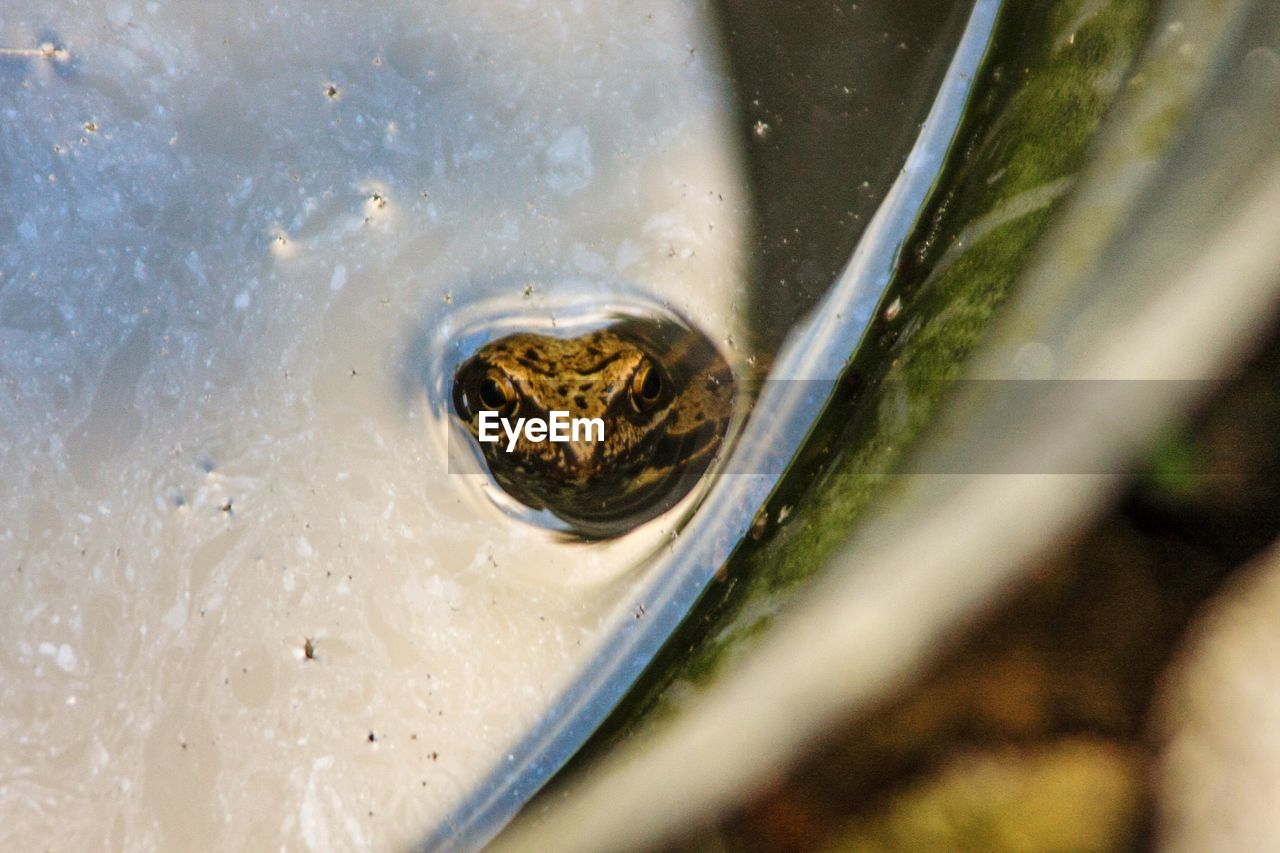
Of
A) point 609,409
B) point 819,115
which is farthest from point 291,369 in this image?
point 819,115

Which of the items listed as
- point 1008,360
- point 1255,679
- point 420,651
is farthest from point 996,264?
point 420,651

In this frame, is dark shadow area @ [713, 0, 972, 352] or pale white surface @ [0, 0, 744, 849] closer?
pale white surface @ [0, 0, 744, 849]

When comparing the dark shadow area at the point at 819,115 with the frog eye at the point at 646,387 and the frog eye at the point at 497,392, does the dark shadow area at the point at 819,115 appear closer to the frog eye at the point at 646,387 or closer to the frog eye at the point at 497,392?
the frog eye at the point at 646,387

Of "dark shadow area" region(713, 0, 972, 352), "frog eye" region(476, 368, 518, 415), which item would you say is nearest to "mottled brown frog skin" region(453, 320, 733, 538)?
"frog eye" region(476, 368, 518, 415)

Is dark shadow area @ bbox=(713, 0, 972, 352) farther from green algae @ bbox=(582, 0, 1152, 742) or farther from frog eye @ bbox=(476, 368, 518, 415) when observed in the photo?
frog eye @ bbox=(476, 368, 518, 415)

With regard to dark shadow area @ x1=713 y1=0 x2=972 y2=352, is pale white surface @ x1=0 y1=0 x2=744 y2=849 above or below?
below

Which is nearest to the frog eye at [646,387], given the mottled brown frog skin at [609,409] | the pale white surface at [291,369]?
the mottled brown frog skin at [609,409]
